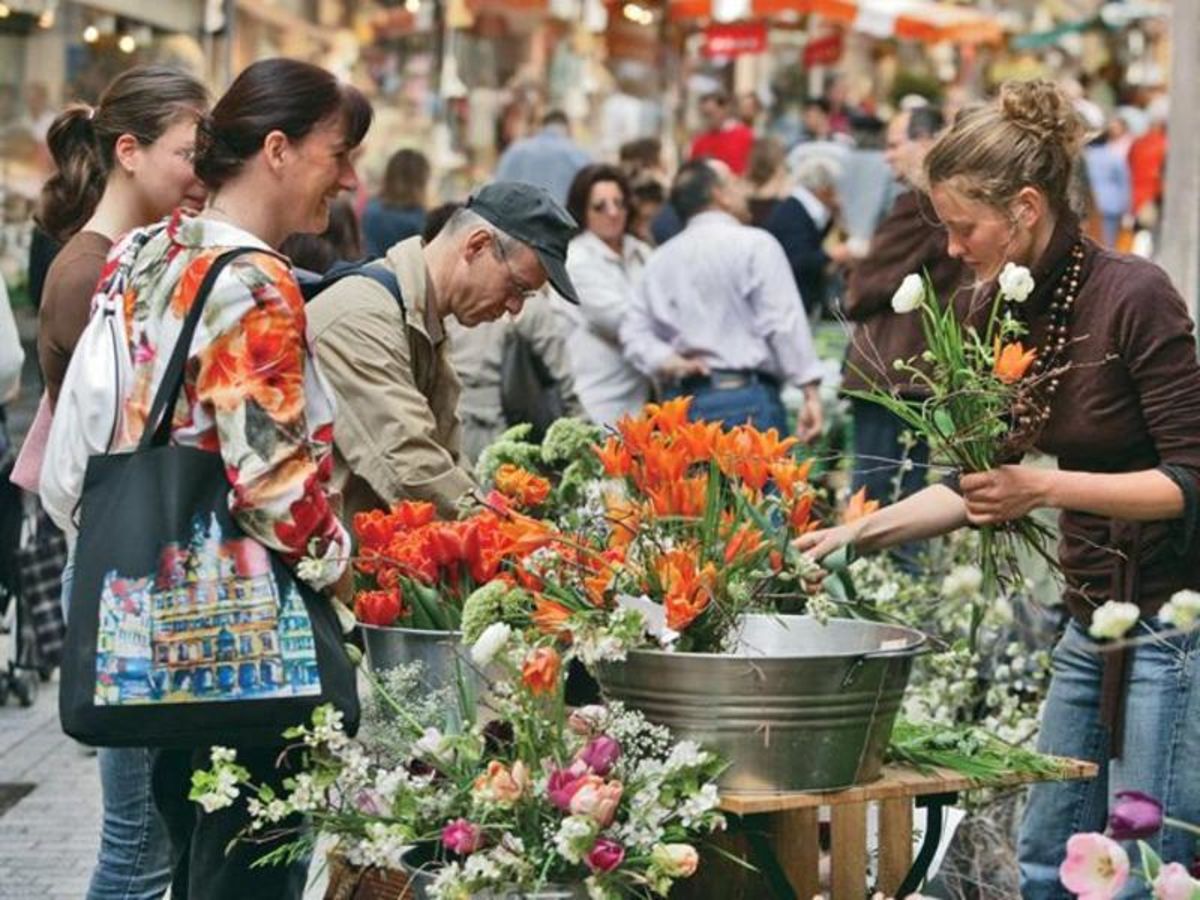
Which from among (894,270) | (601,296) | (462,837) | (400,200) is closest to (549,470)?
(462,837)

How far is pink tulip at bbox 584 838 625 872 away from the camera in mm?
3770

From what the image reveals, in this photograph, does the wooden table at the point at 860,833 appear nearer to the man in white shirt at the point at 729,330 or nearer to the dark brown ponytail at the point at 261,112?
the dark brown ponytail at the point at 261,112

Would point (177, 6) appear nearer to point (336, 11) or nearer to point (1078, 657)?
point (336, 11)

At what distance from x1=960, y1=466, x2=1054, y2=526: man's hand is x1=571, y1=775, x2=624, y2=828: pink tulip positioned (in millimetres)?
877

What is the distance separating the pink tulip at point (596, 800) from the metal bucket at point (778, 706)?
0.16m

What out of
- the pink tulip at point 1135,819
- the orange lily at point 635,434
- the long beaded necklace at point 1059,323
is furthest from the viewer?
the long beaded necklace at point 1059,323

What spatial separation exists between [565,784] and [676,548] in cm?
48

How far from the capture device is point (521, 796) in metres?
3.85

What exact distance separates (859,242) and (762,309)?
351 centimetres

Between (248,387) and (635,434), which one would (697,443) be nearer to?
(635,434)

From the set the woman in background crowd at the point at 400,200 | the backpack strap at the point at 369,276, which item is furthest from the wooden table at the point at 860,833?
the woman in background crowd at the point at 400,200

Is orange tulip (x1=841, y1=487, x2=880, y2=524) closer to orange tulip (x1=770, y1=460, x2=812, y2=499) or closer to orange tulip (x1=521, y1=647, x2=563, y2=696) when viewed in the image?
orange tulip (x1=770, y1=460, x2=812, y2=499)

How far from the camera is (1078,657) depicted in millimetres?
4781

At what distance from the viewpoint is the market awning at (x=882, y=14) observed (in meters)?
19.9
